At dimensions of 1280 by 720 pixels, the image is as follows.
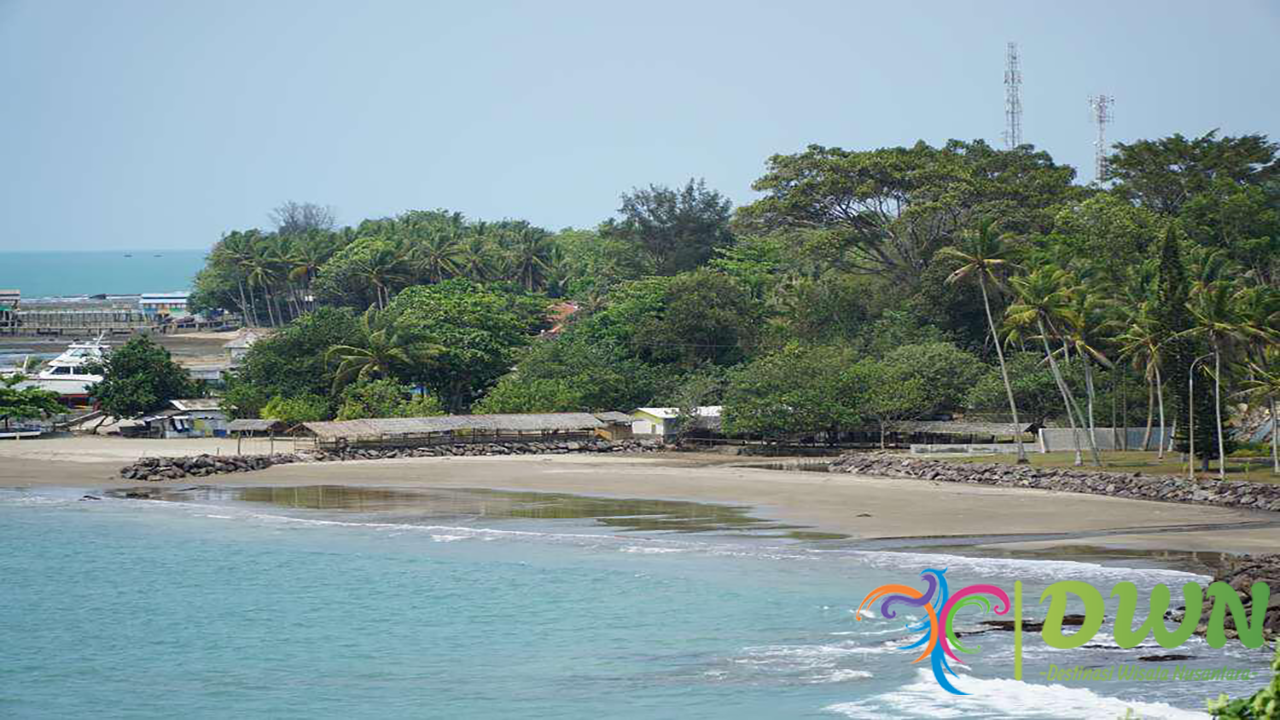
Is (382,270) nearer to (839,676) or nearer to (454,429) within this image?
(454,429)

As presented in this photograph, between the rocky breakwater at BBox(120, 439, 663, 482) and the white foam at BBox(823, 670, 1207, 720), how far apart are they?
34.1 metres

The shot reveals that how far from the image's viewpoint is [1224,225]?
206ft

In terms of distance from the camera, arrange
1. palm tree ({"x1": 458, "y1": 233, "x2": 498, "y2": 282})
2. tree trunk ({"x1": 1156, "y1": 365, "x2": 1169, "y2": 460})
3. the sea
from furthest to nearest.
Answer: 1. palm tree ({"x1": 458, "y1": 233, "x2": 498, "y2": 282})
2. tree trunk ({"x1": 1156, "y1": 365, "x2": 1169, "y2": 460})
3. the sea

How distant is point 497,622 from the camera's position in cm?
2633

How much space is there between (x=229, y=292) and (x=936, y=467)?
7981cm

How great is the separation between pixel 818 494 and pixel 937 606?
17.3m

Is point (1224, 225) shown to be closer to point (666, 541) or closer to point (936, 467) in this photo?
point (936, 467)

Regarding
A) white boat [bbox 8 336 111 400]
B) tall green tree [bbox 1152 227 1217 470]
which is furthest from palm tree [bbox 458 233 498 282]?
tall green tree [bbox 1152 227 1217 470]

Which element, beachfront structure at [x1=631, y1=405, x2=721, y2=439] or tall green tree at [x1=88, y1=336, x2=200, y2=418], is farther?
tall green tree at [x1=88, y1=336, x2=200, y2=418]

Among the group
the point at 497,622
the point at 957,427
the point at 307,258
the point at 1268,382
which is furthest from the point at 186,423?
the point at 1268,382

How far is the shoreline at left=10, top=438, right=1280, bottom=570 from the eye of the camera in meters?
32.2

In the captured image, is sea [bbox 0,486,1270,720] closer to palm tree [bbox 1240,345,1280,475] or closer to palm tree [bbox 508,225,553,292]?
palm tree [bbox 1240,345,1280,475]

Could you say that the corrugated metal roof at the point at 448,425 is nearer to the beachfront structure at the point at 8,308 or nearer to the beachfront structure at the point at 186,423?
the beachfront structure at the point at 186,423

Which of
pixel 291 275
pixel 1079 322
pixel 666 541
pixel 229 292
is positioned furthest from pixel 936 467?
pixel 229 292
